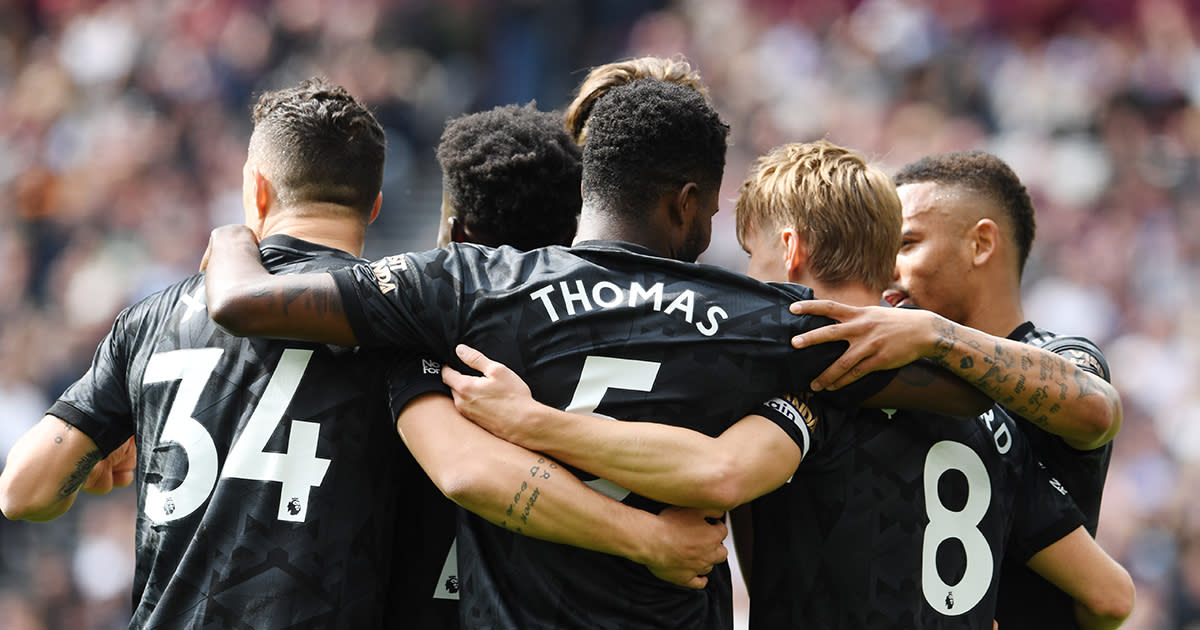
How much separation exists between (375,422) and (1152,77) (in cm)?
1074

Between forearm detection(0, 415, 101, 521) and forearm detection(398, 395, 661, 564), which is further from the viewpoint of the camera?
forearm detection(0, 415, 101, 521)

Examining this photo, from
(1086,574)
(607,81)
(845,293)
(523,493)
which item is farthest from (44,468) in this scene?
(1086,574)

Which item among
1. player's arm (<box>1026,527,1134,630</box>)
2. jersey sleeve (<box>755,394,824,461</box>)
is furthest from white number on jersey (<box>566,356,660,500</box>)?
player's arm (<box>1026,527,1134,630</box>)

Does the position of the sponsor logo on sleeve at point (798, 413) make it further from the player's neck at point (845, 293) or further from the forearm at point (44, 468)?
the forearm at point (44, 468)

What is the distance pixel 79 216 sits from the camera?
12.0 m

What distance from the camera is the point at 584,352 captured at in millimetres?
2689

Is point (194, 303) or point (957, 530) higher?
point (194, 303)

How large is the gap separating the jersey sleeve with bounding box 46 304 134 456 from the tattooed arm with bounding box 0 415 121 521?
0.08ft

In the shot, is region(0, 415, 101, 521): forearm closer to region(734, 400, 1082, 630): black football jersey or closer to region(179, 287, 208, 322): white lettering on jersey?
region(179, 287, 208, 322): white lettering on jersey

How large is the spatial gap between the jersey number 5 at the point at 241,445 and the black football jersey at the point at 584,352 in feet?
→ 1.05

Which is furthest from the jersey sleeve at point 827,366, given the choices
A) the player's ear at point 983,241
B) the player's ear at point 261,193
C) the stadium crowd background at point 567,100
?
the stadium crowd background at point 567,100

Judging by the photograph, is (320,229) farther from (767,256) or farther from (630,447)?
(767,256)

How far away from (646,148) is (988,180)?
5.09ft

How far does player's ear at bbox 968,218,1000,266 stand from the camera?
12.4 ft
